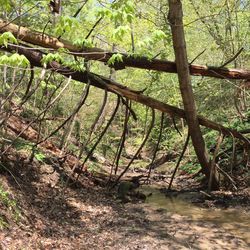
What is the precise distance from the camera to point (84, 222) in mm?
7598

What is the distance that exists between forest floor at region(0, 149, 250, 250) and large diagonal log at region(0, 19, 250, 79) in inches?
112

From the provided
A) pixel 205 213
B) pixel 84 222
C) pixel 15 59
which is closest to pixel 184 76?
pixel 205 213

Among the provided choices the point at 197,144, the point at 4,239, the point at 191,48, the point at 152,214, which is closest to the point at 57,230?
the point at 4,239

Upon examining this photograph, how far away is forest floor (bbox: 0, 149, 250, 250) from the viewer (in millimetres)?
6070

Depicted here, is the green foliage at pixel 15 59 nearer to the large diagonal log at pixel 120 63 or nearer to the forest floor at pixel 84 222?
the forest floor at pixel 84 222

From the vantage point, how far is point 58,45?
7594 millimetres

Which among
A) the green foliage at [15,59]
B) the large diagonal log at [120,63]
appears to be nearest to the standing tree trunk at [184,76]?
the large diagonal log at [120,63]

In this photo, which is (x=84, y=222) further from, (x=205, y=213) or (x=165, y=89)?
(x=165, y=89)

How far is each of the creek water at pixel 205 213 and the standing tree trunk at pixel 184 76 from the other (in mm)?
1182

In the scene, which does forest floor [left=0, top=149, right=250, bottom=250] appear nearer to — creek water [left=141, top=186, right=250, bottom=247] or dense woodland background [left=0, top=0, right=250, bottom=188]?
creek water [left=141, top=186, right=250, bottom=247]

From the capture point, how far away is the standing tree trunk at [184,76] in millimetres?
7516

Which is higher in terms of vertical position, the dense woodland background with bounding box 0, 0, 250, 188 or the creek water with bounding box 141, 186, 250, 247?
the dense woodland background with bounding box 0, 0, 250, 188

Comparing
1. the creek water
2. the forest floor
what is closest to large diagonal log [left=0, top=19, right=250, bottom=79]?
the forest floor

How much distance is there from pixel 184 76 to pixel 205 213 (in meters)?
3.33
